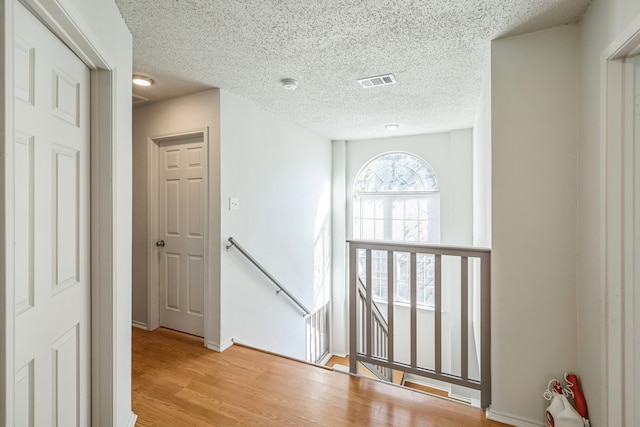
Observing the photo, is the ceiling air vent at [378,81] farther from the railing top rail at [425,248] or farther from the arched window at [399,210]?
the arched window at [399,210]

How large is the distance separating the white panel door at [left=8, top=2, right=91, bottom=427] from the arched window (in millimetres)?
3958

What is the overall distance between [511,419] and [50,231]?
2.49m

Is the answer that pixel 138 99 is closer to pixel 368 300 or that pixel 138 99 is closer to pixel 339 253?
pixel 368 300

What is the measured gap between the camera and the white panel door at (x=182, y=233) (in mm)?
2938

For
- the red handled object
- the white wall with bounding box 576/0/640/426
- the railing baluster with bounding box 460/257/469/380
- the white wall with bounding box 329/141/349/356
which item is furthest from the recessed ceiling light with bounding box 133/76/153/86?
the red handled object

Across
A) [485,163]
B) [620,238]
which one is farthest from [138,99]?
[620,238]

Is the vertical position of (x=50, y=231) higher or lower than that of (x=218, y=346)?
higher

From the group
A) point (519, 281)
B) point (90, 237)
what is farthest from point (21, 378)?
point (519, 281)

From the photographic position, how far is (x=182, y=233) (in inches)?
119

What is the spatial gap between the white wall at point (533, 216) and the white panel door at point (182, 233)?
2403 mm

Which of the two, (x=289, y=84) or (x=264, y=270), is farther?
(x=264, y=270)

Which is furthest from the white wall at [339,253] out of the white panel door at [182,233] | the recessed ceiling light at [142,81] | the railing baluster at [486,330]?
the railing baluster at [486,330]

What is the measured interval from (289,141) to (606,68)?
9.70ft

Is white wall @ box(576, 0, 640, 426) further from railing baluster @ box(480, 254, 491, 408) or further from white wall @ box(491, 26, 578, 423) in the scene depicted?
railing baluster @ box(480, 254, 491, 408)
